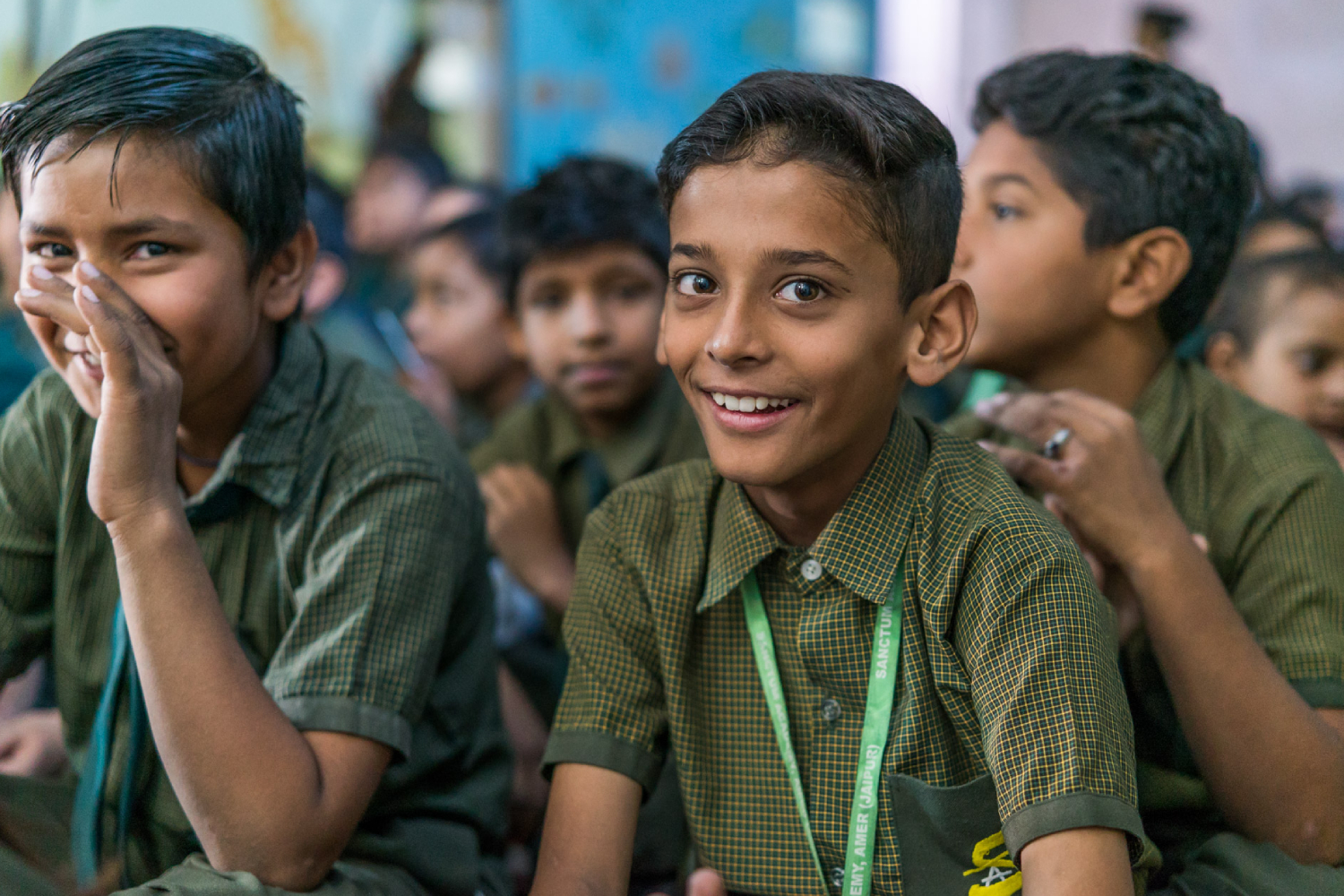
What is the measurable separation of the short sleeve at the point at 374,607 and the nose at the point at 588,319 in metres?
0.88

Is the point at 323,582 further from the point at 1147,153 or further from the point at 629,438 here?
the point at 1147,153

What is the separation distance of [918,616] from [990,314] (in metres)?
0.67

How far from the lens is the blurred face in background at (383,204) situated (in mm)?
4586

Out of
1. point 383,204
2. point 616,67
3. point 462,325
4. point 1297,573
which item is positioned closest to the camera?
point 1297,573

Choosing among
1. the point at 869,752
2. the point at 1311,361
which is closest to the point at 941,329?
the point at 869,752

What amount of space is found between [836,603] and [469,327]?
2.27 meters

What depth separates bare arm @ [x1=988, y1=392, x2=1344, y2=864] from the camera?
4.34 feet

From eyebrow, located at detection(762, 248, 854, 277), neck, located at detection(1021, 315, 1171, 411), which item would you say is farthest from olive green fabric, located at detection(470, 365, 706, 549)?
eyebrow, located at detection(762, 248, 854, 277)

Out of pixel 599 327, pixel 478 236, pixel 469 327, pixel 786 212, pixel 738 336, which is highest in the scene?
pixel 786 212

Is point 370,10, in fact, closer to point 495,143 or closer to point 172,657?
point 495,143

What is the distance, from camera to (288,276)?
5.01 ft

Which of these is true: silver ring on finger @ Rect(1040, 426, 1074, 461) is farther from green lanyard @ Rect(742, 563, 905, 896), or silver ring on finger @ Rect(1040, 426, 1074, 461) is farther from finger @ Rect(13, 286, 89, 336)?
finger @ Rect(13, 286, 89, 336)

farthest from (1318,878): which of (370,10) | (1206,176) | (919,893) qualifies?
(370,10)

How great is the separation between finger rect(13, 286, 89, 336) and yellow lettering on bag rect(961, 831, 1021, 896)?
42.9 inches
